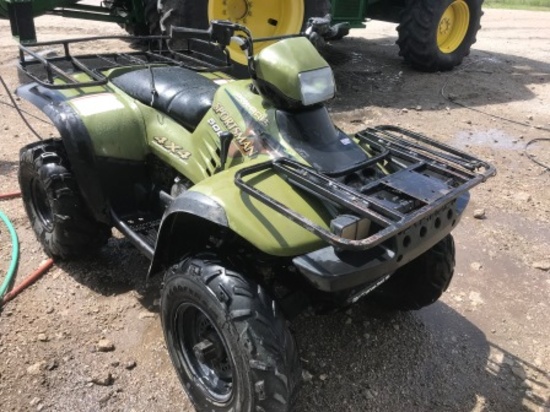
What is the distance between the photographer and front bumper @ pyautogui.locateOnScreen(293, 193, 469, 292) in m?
1.86

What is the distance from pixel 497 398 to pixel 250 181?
1.65 metres

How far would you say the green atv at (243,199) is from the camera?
1974 mm

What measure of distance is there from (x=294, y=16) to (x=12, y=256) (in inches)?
166

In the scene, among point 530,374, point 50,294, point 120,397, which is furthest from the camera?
point 50,294

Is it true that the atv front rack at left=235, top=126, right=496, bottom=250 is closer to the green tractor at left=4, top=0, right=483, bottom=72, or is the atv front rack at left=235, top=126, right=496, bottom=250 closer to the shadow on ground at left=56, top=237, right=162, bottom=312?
the shadow on ground at left=56, top=237, right=162, bottom=312

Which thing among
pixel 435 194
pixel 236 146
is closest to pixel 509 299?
pixel 435 194

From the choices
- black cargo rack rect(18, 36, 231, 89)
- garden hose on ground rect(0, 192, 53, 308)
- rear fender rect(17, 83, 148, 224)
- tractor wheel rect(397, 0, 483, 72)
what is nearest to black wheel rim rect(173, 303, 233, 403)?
rear fender rect(17, 83, 148, 224)

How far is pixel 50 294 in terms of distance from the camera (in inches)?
126

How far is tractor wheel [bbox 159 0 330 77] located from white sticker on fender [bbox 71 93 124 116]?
107 inches

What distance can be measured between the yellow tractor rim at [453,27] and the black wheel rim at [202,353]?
7273 mm

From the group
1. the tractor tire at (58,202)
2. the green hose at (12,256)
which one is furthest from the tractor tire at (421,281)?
the green hose at (12,256)

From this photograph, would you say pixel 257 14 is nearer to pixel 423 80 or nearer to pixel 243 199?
pixel 423 80

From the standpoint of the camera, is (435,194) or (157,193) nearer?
(435,194)

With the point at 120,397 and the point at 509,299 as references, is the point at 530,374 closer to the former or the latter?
the point at 509,299
